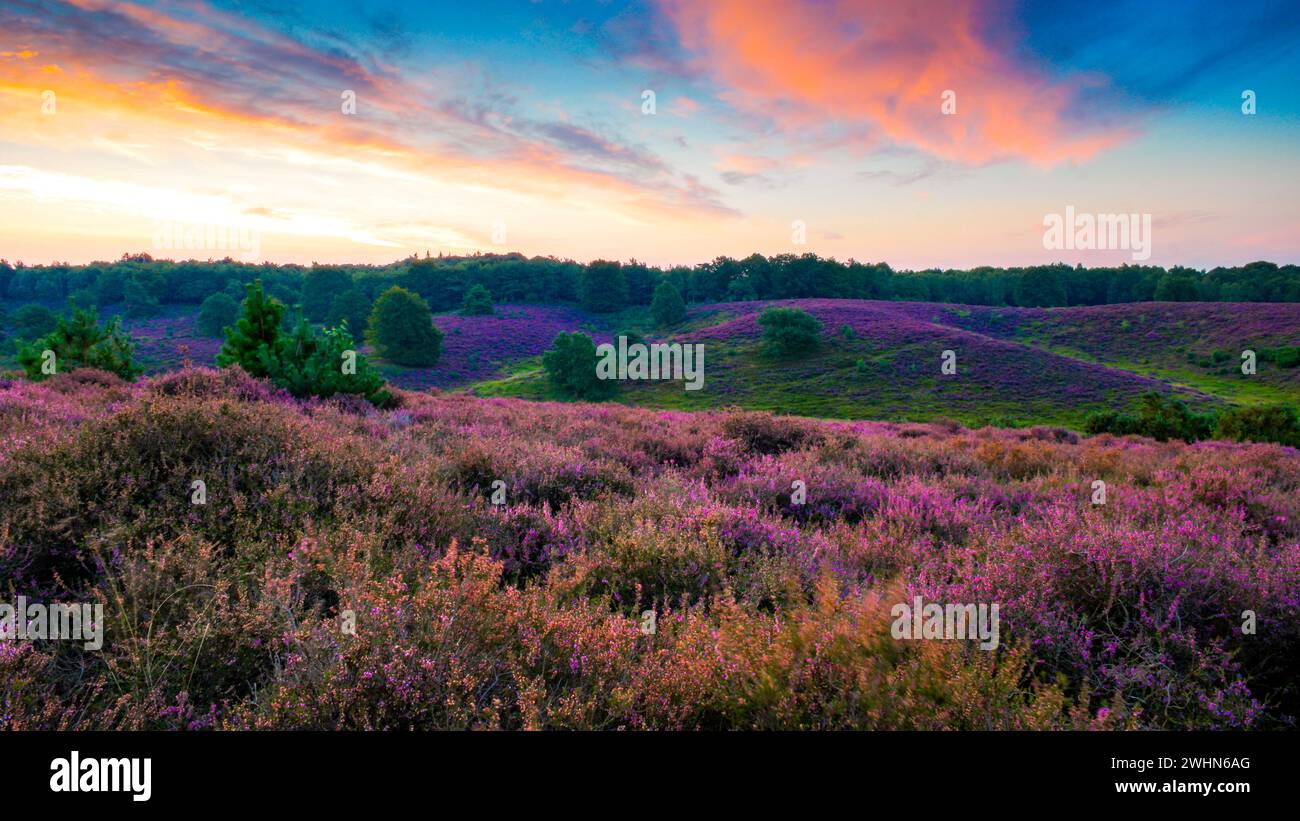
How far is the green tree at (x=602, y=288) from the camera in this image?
276 feet

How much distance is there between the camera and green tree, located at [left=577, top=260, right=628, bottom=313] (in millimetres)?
84062

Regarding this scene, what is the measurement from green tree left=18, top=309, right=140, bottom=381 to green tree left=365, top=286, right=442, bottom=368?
35.8 meters

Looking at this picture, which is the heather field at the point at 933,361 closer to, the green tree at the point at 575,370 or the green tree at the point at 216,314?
the green tree at the point at 575,370

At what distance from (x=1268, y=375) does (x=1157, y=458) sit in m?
50.5

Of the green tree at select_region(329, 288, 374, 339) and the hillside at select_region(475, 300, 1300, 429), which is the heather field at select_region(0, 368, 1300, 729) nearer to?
the hillside at select_region(475, 300, 1300, 429)

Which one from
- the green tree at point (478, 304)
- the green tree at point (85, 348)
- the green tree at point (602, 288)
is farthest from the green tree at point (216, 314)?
the green tree at point (85, 348)

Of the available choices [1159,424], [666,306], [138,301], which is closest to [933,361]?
[1159,424]

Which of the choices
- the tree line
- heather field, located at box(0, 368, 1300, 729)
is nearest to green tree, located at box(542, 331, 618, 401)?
Answer: the tree line

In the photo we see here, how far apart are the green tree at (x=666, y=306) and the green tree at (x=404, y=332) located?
27.9 metres

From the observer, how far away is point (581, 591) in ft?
12.2

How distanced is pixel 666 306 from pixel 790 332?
23774 millimetres

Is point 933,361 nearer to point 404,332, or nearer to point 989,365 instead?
point 989,365
